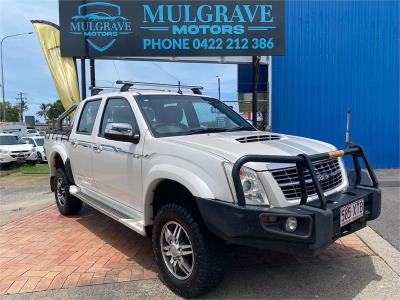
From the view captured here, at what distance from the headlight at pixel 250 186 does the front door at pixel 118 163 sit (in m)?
1.31

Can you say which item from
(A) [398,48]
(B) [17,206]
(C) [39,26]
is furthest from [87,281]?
(A) [398,48]

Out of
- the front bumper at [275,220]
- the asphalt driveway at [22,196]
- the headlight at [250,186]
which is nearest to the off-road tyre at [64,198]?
the asphalt driveway at [22,196]

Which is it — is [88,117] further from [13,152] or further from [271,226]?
[13,152]

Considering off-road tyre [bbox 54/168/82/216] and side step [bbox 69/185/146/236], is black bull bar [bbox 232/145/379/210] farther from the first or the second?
off-road tyre [bbox 54/168/82/216]

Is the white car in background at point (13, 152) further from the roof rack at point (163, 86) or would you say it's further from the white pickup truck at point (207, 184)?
the roof rack at point (163, 86)

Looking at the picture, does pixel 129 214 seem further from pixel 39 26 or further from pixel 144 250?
pixel 39 26

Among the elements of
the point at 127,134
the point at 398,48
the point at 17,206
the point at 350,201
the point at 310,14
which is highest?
the point at 310,14

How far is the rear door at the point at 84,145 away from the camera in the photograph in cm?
541

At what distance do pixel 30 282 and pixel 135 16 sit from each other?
23.1ft

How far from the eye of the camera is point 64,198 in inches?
260

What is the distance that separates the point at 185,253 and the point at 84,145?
257 centimetres

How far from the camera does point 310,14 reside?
11.7m

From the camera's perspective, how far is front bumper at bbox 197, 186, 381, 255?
304cm

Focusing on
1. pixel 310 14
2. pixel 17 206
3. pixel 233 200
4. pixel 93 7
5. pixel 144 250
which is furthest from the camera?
pixel 310 14
